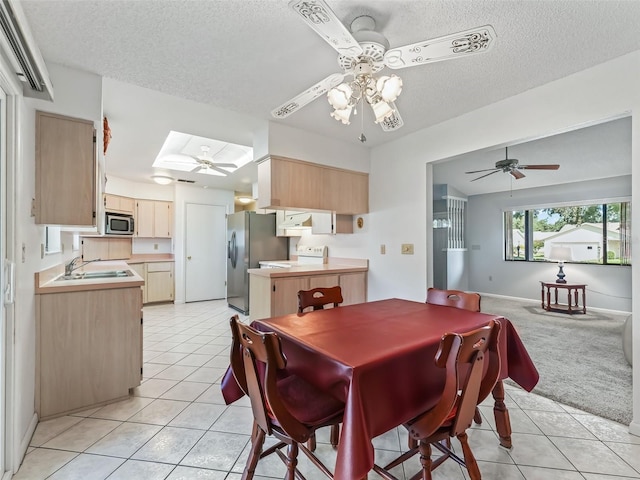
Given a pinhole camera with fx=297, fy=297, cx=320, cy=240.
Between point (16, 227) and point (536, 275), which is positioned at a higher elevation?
point (16, 227)

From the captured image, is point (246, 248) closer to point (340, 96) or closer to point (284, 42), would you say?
point (284, 42)

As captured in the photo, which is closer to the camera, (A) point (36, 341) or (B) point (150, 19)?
(B) point (150, 19)

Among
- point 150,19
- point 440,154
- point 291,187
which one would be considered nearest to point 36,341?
point 150,19

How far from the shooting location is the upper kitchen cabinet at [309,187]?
3.02 meters

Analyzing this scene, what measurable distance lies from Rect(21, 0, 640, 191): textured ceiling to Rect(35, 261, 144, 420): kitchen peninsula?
151 centimetres

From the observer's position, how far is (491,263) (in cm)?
671

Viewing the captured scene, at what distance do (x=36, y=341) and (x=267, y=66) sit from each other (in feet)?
7.67

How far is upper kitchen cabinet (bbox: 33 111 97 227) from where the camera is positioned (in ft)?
6.27

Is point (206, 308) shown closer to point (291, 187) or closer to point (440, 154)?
point (291, 187)

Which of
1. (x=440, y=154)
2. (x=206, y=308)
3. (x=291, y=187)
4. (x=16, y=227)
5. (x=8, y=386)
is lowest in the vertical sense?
(x=206, y=308)

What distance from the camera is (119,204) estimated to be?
5277 millimetres

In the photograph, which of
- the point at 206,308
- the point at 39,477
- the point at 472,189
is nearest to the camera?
the point at 39,477

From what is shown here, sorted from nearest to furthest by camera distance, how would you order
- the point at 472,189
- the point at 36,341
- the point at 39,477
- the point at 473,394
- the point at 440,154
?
the point at 473,394 → the point at 39,477 → the point at 36,341 → the point at 440,154 → the point at 472,189

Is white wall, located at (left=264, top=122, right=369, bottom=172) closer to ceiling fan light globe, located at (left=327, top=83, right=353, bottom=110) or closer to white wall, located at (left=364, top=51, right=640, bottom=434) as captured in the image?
white wall, located at (left=364, top=51, right=640, bottom=434)
